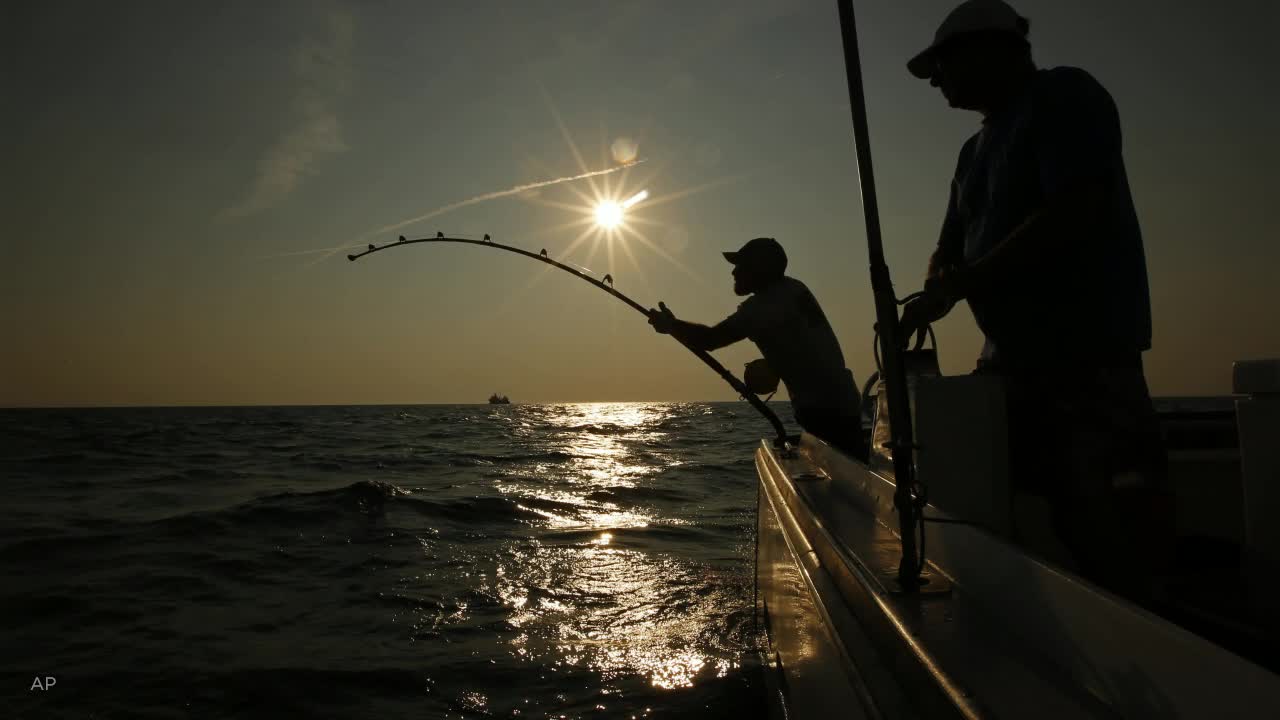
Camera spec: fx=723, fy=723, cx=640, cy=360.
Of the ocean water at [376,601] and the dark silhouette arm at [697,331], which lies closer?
the ocean water at [376,601]

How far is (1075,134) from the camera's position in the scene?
159 centimetres

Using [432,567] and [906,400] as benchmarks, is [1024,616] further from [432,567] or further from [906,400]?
[432,567]

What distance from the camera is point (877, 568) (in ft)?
4.63

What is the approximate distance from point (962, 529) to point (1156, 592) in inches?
24.8

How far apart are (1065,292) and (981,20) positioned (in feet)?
2.32

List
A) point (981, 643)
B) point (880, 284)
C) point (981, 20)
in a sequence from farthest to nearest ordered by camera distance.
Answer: point (981, 20) → point (880, 284) → point (981, 643)

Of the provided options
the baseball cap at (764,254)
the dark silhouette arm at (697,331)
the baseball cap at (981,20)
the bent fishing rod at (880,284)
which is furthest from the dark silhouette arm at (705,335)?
the bent fishing rod at (880,284)

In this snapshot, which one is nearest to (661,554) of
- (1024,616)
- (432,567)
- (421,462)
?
(432,567)

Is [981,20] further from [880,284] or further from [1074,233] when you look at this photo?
[880,284]

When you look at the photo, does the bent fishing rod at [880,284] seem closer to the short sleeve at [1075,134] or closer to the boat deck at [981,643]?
the boat deck at [981,643]

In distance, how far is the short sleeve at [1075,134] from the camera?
1.57 m

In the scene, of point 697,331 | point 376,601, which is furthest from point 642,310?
point 376,601

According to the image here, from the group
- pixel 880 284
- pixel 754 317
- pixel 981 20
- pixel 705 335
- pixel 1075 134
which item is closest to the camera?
pixel 880 284

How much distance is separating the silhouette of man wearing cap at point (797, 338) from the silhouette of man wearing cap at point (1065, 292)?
7.35ft
